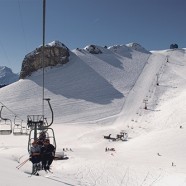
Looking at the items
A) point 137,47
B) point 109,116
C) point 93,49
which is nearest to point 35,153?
point 109,116

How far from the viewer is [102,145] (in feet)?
118

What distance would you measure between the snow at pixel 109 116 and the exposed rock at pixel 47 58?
1.99 meters

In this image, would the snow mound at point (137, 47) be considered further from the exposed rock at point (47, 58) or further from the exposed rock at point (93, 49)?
the exposed rock at point (47, 58)

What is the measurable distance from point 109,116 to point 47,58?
2966cm

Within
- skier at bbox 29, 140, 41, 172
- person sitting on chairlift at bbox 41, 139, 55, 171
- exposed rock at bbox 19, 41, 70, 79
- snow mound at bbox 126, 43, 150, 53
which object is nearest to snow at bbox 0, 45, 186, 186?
skier at bbox 29, 140, 41, 172

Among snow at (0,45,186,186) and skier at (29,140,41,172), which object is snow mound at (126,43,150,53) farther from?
skier at (29,140,41,172)

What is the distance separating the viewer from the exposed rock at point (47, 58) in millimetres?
73125

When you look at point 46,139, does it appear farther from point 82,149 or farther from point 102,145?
point 102,145

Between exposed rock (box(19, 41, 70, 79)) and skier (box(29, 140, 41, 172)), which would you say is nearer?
skier (box(29, 140, 41, 172))

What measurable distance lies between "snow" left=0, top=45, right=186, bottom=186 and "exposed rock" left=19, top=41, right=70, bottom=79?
1.99 m

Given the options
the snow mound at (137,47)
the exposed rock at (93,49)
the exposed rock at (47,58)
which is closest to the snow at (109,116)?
the exposed rock at (93,49)

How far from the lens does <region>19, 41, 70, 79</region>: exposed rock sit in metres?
73.1

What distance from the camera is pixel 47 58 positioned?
74938 mm

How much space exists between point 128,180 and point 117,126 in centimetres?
2622
